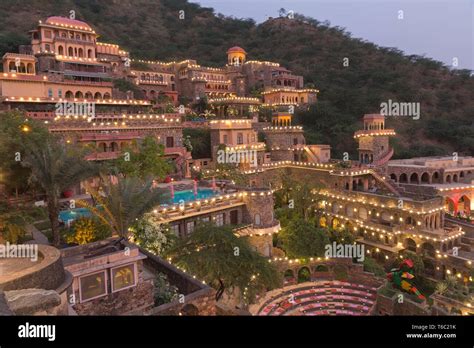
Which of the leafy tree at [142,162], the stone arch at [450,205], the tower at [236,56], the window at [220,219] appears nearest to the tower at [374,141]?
the stone arch at [450,205]

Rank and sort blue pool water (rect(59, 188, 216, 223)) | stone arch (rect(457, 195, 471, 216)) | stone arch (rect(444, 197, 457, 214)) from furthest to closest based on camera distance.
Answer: stone arch (rect(457, 195, 471, 216))
stone arch (rect(444, 197, 457, 214))
blue pool water (rect(59, 188, 216, 223))

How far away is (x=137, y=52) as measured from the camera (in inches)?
2483

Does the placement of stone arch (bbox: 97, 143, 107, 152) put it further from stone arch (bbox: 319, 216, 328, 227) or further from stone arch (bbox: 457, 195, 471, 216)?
stone arch (bbox: 457, 195, 471, 216)

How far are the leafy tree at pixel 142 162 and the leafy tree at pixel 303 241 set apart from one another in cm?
1057

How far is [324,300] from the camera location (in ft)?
74.8

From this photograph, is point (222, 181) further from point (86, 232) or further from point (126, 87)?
point (126, 87)

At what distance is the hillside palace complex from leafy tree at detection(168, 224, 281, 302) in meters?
2.96

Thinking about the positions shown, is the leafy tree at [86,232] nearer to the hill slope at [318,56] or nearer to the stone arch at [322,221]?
the stone arch at [322,221]

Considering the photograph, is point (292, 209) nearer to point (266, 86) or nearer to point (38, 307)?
point (38, 307)

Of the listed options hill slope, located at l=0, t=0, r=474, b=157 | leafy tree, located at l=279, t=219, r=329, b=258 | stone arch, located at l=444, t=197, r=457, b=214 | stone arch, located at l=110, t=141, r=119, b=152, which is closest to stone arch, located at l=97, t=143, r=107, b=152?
stone arch, located at l=110, t=141, r=119, b=152

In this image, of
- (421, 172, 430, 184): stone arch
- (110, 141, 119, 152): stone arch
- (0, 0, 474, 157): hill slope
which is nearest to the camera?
(110, 141, 119, 152): stone arch

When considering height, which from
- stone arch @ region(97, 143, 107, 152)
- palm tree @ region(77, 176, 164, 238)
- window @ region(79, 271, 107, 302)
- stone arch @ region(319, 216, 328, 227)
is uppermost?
stone arch @ region(97, 143, 107, 152)

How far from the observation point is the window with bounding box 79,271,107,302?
998 cm
